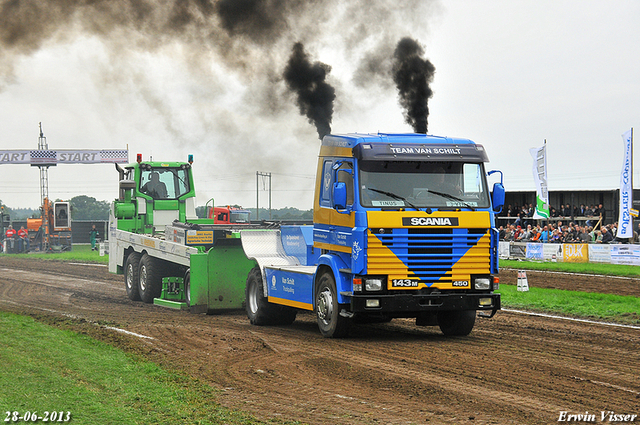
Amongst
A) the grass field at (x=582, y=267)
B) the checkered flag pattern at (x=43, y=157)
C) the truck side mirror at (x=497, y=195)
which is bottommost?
the grass field at (x=582, y=267)

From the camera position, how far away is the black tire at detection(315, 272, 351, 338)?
1162cm

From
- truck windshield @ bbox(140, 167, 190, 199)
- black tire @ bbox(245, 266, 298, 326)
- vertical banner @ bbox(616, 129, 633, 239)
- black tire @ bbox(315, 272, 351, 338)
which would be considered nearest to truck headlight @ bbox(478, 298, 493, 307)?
black tire @ bbox(315, 272, 351, 338)

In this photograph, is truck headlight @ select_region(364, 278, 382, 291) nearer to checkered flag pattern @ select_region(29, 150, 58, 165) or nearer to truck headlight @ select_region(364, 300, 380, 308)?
truck headlight @ select_region(364, 300, 380, 308)

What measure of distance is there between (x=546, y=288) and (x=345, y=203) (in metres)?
12.3

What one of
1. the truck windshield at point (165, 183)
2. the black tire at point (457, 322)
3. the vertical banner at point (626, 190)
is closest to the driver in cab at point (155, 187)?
the truck windshield at point (165, 183)

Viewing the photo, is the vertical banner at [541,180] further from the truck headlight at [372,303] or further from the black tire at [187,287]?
the truck headlight at [372,303]

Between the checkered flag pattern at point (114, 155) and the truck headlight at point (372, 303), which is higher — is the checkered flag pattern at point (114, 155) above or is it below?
above

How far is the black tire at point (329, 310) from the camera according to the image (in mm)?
11625

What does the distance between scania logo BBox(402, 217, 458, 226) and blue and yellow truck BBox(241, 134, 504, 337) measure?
1 cm

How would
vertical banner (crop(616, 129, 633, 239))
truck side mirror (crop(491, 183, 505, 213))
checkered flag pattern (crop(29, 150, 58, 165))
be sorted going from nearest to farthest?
truck side mirror (crop(491, 183, 505, 213)) → vertical banner (crop(616, 129, 633, 239)) → checkered flag pattern (crop(29, 150, 58, 165))

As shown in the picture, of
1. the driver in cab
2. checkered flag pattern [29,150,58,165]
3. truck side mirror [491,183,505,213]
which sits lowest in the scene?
truck side mirror [491,183,505,213]

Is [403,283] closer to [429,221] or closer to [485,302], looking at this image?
[429,221]

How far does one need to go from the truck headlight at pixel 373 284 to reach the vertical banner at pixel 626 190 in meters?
19.9

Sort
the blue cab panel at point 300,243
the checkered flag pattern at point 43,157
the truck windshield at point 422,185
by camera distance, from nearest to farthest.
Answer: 1. the truck windshield at point 422,185
2. the blue cab panel at point 300,243
3. the checkered flag pattern at point 43,157
